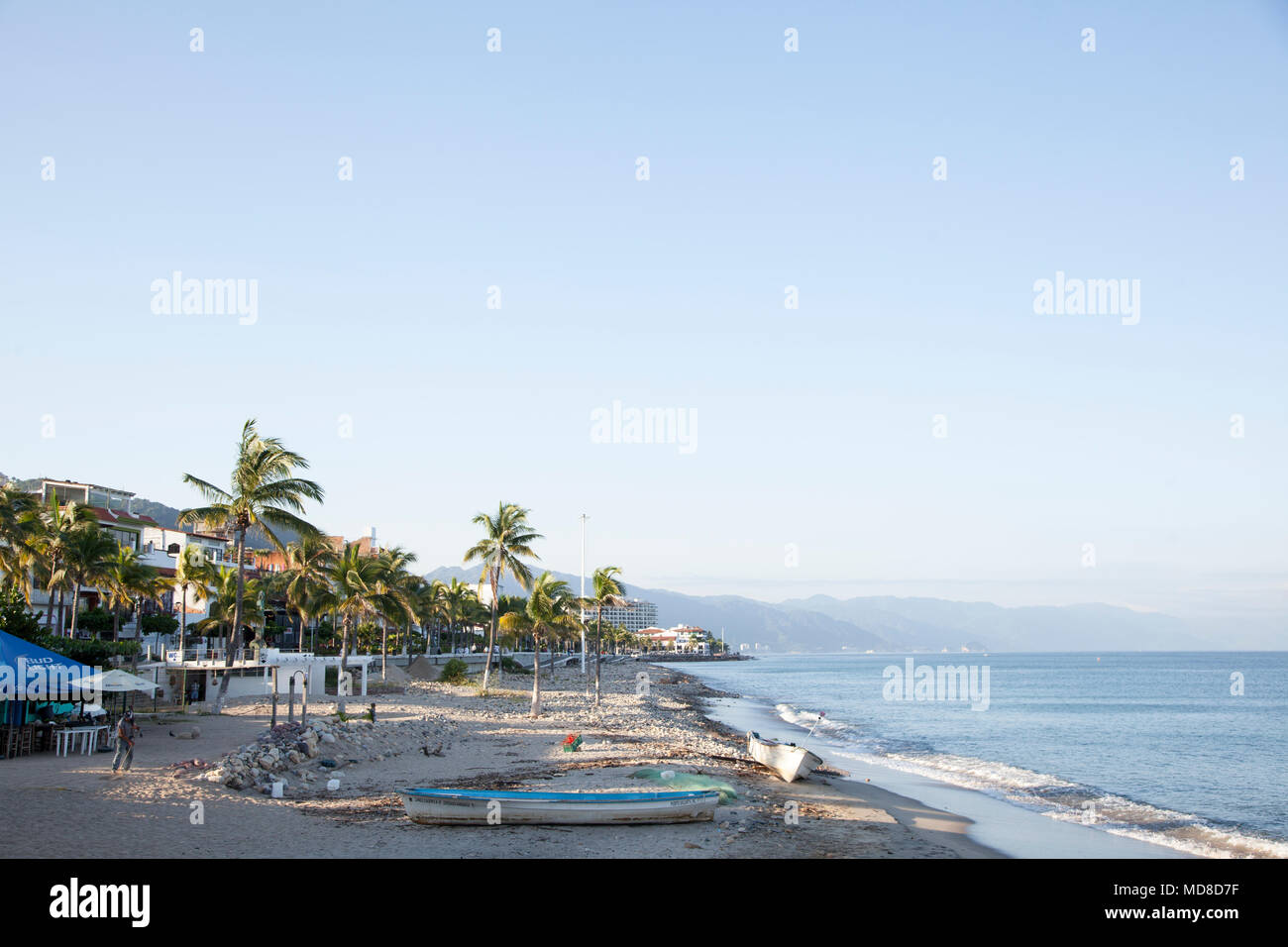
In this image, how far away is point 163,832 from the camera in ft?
51.3

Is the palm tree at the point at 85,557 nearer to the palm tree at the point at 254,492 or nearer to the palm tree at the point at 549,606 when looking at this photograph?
the palm tree at the point at 254,492

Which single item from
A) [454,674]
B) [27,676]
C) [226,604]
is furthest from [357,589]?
[27,676]

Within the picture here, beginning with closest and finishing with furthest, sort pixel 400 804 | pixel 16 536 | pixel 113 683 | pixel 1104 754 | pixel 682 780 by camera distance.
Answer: pixel 400 804 < pixel 682 780 < pixel 113 683 < pixel 16 536 < pixel 1104 754

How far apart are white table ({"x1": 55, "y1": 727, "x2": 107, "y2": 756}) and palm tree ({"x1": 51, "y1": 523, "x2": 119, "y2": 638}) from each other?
20.5 meters

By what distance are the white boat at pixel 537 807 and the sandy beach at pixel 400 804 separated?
0.22 meters

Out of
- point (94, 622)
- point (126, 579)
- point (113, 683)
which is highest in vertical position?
point (126, 579)

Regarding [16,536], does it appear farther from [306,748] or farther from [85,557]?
[306,748]

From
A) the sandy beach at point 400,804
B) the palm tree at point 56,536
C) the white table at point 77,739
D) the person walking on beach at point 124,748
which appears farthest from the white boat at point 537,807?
the palm tree at point 56,536

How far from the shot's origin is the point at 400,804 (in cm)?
1962

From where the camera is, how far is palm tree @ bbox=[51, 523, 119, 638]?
4156 cm

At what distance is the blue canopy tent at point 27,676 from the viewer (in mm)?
21797

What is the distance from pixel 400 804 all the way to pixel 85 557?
3116cm
